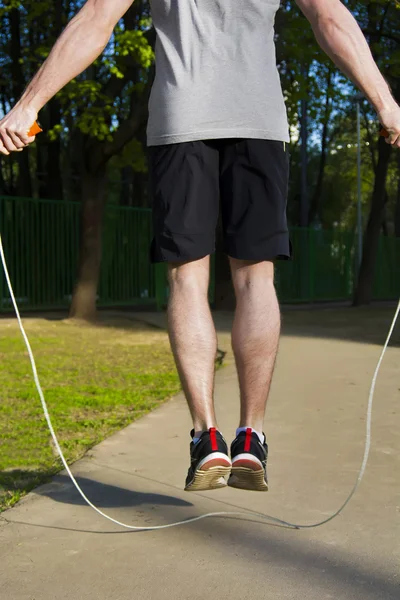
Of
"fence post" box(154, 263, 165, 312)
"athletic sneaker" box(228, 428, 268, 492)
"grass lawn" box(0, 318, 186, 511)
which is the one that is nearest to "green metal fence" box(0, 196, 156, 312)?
"fence post" box(154, 263, 165, 312)

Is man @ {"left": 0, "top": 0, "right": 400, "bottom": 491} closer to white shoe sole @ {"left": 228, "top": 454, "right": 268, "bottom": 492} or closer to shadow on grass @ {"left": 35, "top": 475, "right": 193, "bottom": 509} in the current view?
white shoe sole @ {"left": 228, "top": 454, "right": 268, "bottom": 492}

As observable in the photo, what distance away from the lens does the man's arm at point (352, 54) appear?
3.22 meters

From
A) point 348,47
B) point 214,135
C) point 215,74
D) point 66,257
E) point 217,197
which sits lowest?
point 66,257

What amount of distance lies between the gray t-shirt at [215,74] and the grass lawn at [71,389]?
1758mm

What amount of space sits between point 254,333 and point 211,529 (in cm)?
76

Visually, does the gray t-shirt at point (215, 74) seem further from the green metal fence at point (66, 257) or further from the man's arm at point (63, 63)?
the green metal fence at point (66, 257)

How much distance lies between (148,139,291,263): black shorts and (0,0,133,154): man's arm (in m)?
0.41

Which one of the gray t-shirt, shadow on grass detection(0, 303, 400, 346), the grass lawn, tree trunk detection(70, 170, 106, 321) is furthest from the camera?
tree trunk detection(70, 170, 106, 321)

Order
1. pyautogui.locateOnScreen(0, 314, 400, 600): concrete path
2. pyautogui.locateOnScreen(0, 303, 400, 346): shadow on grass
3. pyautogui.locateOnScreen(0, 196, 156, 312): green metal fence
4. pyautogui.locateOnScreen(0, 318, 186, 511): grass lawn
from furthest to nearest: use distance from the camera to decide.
Result: 1. pyautogui.locateOnScreen(0, 196, 156, 312): green metal fence
2. pyautogui.locateOnScreen(0, 303, 400, 346): shadow on grass
3. pyautogui.locateOnScreen(0, 318, 186, 511): grass lawn
4. pyautogui.locateOnScreen(0, 314, 400, 600): concrete path

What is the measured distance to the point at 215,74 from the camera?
332cm

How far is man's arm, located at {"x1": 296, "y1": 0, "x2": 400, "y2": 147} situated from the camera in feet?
10.6

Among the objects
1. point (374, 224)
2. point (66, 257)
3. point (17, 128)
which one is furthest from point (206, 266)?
point (374, 224)

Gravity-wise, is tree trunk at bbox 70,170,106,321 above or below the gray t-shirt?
below

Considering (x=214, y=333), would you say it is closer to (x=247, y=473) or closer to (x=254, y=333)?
(x=254, y=333)
